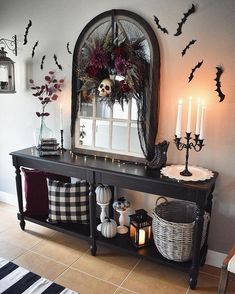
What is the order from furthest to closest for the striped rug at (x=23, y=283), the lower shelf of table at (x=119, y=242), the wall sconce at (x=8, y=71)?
the wall sconce at (x=8, y=71), the lower shelf of table at (x=119, y=242), the striped rug at (x=23, y=283)

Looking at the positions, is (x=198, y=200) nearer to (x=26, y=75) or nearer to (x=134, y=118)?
(x=134, y=118)

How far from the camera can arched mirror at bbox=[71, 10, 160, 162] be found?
7.07ft

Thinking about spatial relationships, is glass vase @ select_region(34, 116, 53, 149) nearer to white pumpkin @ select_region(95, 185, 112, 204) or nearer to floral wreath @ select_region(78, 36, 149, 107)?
floral wreath @ select_region(78, 36, 149, 107)

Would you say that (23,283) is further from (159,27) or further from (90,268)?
(159,27)

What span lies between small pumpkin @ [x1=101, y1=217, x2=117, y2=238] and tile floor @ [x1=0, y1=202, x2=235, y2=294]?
0.62 feet

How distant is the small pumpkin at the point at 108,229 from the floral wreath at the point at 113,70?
3.37 feet

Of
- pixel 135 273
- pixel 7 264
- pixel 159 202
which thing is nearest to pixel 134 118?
pixel 159 202

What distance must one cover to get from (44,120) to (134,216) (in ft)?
4.48

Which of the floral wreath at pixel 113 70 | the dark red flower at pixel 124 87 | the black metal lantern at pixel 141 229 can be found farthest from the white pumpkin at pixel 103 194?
the dark red flower at pixel 124 87

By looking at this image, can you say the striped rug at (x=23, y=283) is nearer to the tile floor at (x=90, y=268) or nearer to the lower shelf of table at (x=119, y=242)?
the tile floor at (x=90, y=268)

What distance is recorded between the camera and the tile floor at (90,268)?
6.63 ft

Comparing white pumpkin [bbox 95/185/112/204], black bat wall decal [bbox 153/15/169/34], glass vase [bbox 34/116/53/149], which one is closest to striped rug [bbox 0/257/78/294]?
white pumpkin [bbox 95/185/112/204]

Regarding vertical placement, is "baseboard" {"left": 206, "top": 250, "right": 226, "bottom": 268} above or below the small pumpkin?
below

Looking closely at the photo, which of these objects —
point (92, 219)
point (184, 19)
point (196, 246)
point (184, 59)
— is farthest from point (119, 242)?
point (184, 19)
